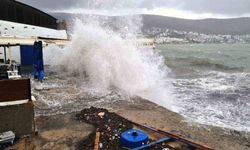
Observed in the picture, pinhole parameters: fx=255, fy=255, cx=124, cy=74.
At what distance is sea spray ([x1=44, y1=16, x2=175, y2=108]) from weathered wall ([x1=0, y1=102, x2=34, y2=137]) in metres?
5.21

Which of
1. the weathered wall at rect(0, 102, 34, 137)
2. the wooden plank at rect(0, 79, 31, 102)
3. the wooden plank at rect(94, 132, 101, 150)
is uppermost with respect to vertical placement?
the wooden plank at rect(0, 79, 31, 102)

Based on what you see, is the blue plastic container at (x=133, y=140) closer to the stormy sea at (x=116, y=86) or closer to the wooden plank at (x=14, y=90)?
the wooden plank at (x=14, y=90)

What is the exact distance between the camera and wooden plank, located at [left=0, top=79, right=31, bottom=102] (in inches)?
224

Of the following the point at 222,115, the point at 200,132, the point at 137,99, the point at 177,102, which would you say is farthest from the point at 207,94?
the point at 200,132

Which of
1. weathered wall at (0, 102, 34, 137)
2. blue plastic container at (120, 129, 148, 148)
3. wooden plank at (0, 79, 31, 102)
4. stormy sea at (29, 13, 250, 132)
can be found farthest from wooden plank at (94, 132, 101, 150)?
stormy sea at (29, 13, 250, 132)

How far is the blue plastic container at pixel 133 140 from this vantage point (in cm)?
569

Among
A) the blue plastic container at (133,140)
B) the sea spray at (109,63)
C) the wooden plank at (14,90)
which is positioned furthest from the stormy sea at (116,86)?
the blue plastic container at (133,140)

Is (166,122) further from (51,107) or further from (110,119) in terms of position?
(51,107)

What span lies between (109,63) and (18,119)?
29.3 feet

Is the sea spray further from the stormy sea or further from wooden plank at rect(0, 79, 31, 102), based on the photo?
wooden plank at rect(0, 79, 31, 102)

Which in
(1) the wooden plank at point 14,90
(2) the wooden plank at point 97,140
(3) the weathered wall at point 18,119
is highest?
(1) the wooden plank at point 14,90

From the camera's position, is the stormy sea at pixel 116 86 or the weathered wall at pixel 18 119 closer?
the weathered wall at pixel 18 119

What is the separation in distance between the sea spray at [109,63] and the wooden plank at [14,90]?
213 inches

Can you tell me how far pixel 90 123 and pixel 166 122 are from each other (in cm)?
229
